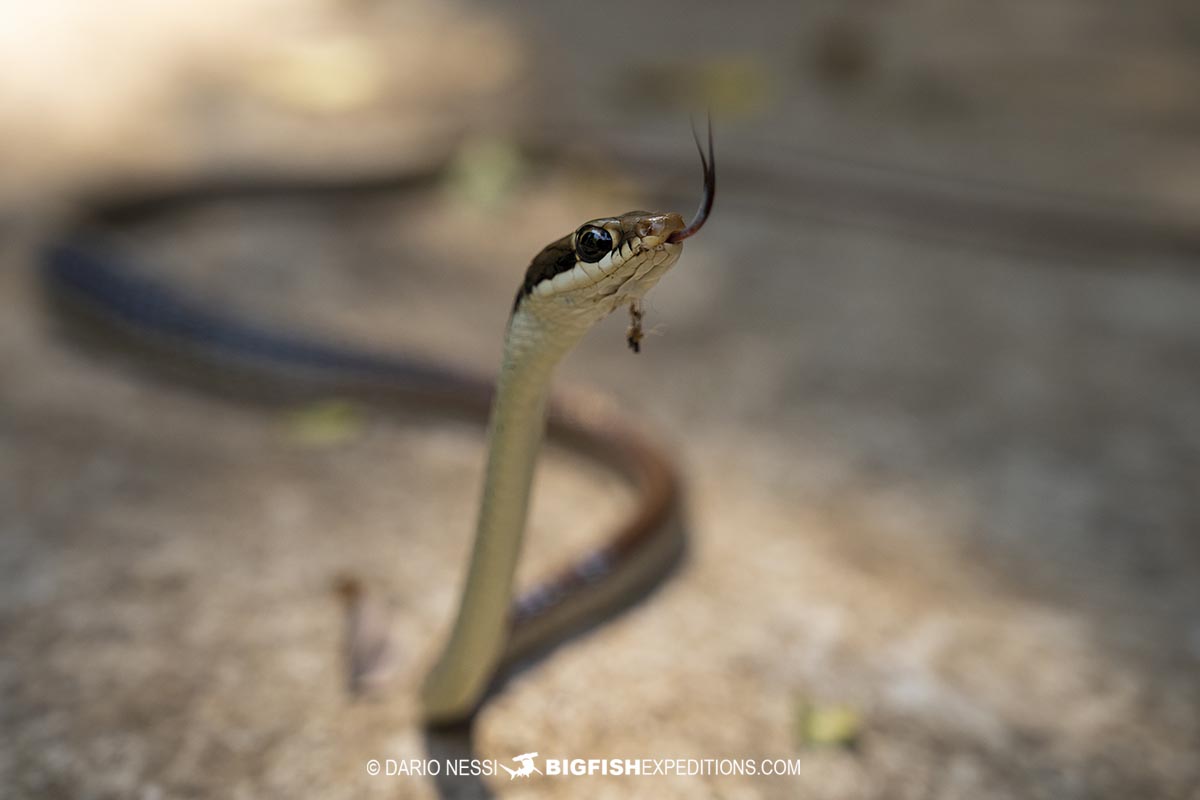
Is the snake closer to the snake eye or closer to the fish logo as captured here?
the snake eye

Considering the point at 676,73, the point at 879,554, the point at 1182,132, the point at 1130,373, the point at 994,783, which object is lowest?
the point at 994,783

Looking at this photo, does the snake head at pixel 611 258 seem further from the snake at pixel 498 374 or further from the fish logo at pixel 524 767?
the fish logo at pixel 524 767

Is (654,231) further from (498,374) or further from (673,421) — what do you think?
(673,421)

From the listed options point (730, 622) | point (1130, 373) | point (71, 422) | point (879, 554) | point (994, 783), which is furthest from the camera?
point (1130, 373)

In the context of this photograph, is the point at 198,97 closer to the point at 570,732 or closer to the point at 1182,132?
the point at 570,732

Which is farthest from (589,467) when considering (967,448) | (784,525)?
(967,448)

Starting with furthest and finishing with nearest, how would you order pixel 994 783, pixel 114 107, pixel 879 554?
1. pixel 114 107
2. pixel 879 554
3. pixel 994 783

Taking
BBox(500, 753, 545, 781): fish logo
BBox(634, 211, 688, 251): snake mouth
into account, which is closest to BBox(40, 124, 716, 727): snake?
BBox(634, 211, 688, 251): snake mouth

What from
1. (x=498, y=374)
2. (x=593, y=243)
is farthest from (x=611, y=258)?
(x=498, y=374)
